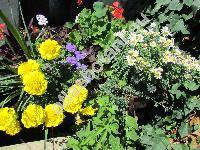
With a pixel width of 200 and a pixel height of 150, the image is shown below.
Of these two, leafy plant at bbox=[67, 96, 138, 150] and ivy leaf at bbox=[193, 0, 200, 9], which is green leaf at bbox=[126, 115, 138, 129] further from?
ivy leaf at bbox=[193, 0, 200, 9]

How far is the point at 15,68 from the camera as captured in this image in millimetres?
3879

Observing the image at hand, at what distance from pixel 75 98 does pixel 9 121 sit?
1.87ft

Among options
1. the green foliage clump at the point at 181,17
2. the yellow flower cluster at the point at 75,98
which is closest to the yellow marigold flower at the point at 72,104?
the yellow flower cluster at the point at 75,98

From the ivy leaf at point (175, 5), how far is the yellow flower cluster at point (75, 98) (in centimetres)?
131

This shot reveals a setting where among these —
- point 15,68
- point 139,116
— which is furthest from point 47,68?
point 139,116

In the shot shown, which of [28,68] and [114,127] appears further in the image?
[28,68]

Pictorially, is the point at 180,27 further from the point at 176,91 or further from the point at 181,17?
the point at 176,91

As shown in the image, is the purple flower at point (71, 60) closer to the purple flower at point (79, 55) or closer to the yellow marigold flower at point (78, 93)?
the purple flower at point (79, 55)

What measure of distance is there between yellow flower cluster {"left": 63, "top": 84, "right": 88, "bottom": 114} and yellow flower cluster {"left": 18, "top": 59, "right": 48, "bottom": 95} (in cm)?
23

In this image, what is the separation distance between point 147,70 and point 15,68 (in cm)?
127

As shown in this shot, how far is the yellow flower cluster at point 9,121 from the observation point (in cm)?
333

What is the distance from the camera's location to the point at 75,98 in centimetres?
338

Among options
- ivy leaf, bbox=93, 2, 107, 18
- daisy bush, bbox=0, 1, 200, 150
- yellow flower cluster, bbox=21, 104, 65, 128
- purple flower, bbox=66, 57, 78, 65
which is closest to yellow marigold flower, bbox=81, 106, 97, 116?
daisy bush, bbox=0, 1, 200, 150

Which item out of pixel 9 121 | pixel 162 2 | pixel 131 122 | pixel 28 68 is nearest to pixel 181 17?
pixel 162 2
